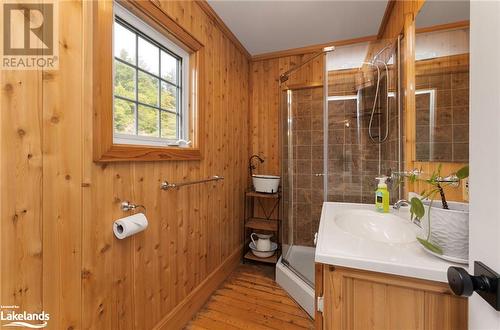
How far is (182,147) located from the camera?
1.60 metres

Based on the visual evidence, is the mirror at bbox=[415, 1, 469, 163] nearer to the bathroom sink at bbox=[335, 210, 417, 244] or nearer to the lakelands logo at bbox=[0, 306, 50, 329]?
the bathroom sink at bbox=[335, 210, 417, 244]

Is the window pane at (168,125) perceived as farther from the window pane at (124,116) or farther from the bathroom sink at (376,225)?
the bathroom sink at (376,225)

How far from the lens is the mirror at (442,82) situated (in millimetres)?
951

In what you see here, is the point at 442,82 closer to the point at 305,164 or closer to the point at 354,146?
the point at 354,146

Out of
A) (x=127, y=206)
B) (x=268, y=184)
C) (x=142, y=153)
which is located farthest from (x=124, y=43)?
(x=268, y=184)

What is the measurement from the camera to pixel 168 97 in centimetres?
164

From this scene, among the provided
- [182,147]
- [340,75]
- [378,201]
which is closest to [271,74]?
[340,75]

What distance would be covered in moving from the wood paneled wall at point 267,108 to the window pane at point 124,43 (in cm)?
166

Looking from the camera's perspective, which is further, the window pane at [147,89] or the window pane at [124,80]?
the window pane at [147,89]

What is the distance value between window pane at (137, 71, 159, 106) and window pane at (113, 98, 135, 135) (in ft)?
0.35

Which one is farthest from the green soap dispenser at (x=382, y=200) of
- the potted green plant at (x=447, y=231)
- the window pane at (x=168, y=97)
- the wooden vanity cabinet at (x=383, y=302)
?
the window pane at (x=168, y=97)

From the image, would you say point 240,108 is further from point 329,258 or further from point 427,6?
point 329,258

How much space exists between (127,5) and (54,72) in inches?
23.1

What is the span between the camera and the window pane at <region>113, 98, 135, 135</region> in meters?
1.24
